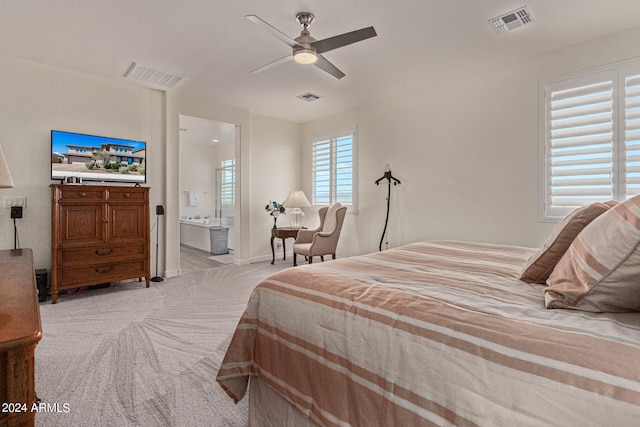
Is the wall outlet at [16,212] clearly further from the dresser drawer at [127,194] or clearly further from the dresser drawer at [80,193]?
the dresser drawer at [127,194]

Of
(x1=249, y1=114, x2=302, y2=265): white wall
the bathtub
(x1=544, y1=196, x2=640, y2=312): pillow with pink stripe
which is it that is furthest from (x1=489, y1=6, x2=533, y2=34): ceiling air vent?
the bathtub

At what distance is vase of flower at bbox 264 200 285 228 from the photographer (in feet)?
19.1

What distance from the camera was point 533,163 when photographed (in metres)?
3.44

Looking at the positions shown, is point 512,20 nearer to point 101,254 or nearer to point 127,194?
point 127,194

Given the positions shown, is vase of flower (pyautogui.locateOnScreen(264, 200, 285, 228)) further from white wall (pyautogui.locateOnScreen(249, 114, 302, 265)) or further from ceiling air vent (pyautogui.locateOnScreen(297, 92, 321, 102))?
ceiling air vent (pyautogui.locateOnScreen(297, 92, 321, 102))

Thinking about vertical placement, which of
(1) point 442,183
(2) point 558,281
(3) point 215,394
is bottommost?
(3) point 215,394

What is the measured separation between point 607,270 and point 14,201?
16.3ft

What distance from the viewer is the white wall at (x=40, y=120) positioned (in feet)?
11.5

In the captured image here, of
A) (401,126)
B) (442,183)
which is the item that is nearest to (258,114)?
(401,126)

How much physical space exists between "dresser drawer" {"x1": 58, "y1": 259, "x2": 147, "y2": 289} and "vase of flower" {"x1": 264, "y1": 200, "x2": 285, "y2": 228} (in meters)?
2.30

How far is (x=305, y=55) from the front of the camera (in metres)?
2.62

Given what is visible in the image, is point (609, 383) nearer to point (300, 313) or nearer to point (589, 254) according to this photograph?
point (589, 254)

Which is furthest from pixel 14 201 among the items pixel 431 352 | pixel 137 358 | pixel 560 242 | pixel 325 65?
pixel 560 242

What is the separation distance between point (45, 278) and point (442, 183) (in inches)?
188
